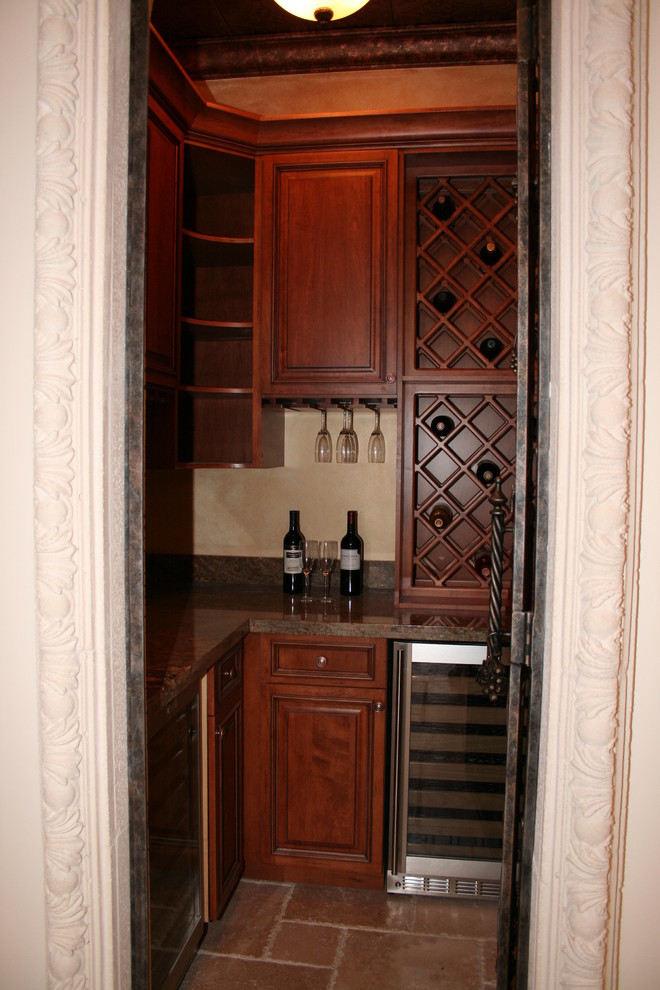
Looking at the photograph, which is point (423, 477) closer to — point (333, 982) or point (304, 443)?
point (304, 443)

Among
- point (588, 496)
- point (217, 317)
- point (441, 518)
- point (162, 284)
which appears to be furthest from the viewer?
point (217, 317)

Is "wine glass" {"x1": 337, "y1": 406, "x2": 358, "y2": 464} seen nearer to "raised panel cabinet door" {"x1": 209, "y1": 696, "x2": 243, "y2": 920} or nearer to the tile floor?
"raised panel cabinet door" {"x1": 209, "y1": 696, "x2": 243, "y2": 920}

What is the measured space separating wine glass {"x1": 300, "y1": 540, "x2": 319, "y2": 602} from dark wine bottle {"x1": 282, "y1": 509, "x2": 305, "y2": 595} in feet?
0.08

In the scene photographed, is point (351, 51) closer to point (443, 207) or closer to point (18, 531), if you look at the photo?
point (443, 207)

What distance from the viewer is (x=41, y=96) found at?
1.11 meters

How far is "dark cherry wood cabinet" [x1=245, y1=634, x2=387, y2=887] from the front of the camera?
2.57 meters

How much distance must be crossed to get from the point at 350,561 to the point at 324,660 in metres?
0.54

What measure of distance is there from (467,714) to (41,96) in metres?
2.24

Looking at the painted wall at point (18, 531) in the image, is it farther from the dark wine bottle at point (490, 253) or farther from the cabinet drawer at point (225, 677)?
the dark wine bottle at point (490, 253)

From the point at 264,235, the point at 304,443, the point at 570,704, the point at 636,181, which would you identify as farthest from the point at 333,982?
the point at 264,235

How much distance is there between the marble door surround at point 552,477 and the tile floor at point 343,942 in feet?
3.94

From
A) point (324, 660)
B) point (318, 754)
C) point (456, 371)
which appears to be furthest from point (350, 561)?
point (456, 371)

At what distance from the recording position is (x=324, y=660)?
258cm

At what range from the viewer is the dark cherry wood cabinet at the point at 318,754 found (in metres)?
2.57
